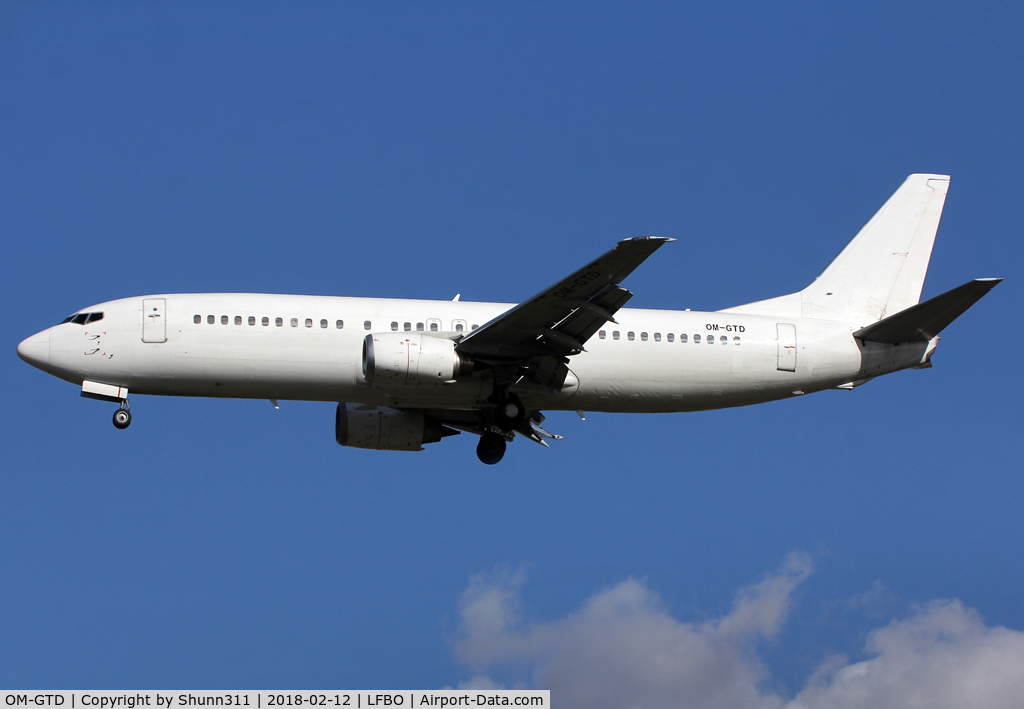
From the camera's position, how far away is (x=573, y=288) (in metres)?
26.3

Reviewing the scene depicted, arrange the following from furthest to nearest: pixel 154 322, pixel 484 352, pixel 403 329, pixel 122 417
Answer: pixel 403 329 < pixel 122 417 < pixel 154 322 < pixel 484 352

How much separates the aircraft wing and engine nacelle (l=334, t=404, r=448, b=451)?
17.1 feet

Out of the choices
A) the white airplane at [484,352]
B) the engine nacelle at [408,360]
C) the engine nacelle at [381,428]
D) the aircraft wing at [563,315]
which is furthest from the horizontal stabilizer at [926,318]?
the engine nacelle at [381,428]

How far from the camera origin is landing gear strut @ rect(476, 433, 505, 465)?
3231cm

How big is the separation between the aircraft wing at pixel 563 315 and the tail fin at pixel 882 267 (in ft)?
23.0

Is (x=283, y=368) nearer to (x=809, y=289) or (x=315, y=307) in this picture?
(x=315, y=307)

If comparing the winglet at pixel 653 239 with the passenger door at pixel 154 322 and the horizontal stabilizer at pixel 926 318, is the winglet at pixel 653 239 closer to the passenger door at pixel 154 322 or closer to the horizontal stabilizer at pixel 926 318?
the horizontal stabilizer at pixel 926 318

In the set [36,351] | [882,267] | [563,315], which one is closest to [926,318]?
[882,267]

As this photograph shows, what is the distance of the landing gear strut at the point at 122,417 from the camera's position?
2883cm

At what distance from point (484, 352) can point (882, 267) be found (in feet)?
45.3

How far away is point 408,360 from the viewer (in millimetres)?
27438

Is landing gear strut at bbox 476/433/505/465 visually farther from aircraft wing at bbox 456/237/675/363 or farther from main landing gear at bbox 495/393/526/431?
aircraft wing at bbox 456/237/675/363

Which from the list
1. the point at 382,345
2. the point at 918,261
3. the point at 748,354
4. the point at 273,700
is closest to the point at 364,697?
the point at 273,700

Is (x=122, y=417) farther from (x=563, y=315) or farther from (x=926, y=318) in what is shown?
(x=926, y=318)
